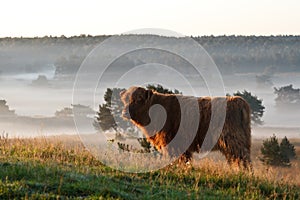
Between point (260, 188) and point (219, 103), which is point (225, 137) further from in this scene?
point (260, 188)

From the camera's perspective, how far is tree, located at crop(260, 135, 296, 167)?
31914 millimetres

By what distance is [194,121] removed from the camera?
16.7 m

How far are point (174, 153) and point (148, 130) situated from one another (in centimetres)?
114

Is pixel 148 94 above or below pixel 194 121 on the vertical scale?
above

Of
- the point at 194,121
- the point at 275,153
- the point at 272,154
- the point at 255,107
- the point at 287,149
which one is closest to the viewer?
the point at 194,121

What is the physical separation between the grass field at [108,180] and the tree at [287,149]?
717 inches

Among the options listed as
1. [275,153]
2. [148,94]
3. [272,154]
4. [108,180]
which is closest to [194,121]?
[148,94]

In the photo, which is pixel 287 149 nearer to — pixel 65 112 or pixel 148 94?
pixel 148 94

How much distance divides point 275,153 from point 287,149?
77.5 inches

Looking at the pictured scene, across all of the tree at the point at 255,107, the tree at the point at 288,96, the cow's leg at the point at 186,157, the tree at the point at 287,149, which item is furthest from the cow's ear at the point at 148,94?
the tree at the point at 288,96

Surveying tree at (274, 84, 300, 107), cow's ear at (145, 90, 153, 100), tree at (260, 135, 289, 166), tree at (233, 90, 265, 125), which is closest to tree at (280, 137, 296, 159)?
tree at (260, 135, 289, 166)

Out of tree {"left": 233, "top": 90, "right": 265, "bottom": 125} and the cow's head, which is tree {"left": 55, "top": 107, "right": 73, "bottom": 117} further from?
the cow's head

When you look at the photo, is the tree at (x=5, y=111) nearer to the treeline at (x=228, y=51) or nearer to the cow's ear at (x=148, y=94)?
the treeline at (x=228, y=51)

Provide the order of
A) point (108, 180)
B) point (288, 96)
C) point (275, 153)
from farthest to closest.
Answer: point (288, 96) < point (275, 153) < point (108, 180)
